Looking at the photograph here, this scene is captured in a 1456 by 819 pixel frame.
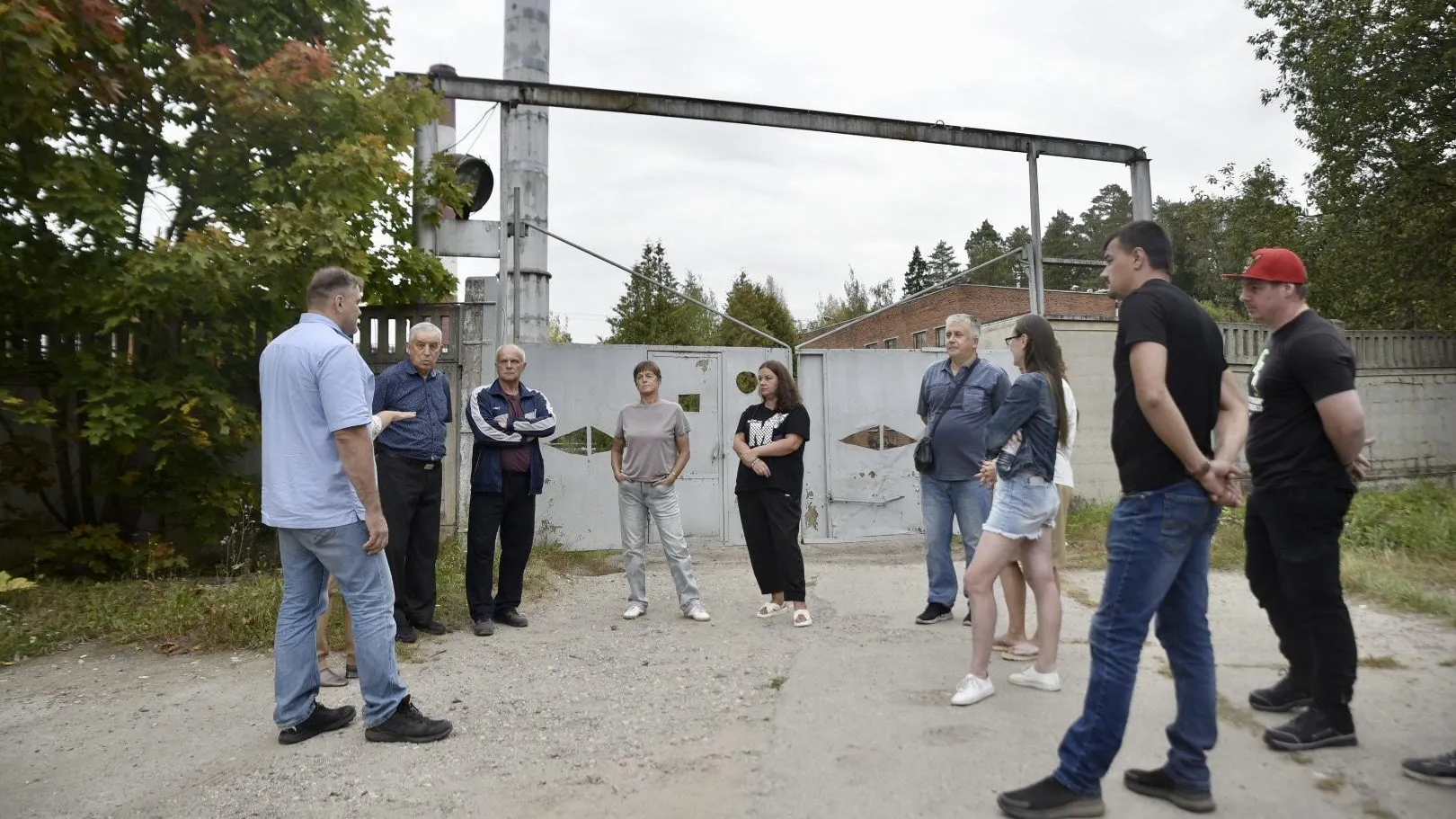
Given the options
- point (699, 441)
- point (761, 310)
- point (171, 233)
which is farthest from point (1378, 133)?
point (761, 310)

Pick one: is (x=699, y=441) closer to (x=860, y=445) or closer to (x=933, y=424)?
(x=860, y=445)

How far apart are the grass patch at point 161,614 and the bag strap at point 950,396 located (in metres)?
3.35

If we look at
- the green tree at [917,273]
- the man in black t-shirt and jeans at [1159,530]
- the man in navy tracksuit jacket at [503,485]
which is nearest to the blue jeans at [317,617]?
the man in navy tracksuit jacket at [503,485]

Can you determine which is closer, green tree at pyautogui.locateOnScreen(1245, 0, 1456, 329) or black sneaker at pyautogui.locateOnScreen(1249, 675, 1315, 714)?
black sneaker at pyautogui.locateOnScreen(1249, 675, 1315, 714)

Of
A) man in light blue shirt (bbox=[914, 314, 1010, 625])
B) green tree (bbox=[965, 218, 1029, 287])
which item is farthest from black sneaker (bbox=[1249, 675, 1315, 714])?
green tree (bbox=[965, 218, 1029, 287])

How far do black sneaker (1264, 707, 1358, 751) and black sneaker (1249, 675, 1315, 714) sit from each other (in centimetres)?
40

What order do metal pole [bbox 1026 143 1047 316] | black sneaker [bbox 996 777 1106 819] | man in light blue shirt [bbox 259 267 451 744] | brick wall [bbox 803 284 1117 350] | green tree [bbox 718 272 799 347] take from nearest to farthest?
black sneaker [bbox 996 777 1106 819] → man in light blue shirt [bbox 259 267 451 744] → metal pole [bbox 1026 143 1047 316] → brick wall [bbox 803 284 1117 350] → green tree [bbox 718 272 799 347]

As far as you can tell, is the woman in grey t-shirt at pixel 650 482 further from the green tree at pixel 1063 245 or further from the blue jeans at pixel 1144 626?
the green tree at pixel 1063 245

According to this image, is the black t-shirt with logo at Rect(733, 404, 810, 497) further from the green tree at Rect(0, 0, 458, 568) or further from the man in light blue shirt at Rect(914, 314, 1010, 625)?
the green tree at Rect(0, 0, 458, 568)

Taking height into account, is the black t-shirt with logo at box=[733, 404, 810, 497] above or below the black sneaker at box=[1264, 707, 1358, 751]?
above

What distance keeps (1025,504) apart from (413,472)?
359 centimetres

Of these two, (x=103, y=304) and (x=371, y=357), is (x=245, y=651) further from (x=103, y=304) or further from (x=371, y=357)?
(x=371, y=357)

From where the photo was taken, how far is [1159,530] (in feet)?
9.79

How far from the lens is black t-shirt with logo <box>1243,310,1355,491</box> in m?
3.49
